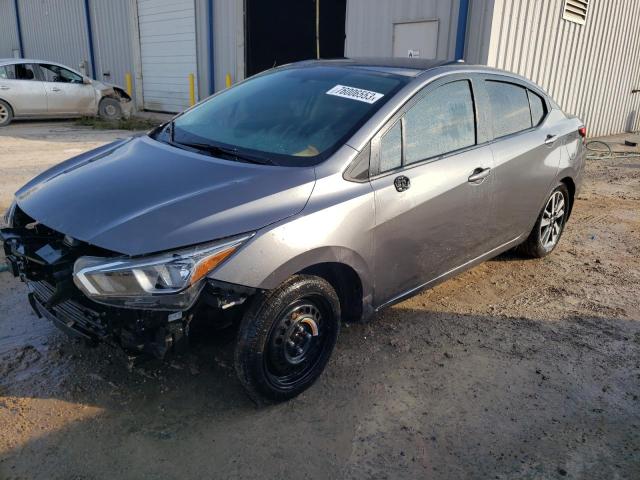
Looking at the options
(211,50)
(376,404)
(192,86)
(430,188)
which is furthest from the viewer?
(192,86)

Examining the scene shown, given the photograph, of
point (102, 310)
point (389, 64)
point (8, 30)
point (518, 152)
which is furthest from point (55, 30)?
point (102, 310)

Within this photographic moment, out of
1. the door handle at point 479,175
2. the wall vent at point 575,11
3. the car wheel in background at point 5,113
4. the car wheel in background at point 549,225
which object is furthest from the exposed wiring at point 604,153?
the car wheel in background at point 5,113

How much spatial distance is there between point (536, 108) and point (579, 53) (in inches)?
328

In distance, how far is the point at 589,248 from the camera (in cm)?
535

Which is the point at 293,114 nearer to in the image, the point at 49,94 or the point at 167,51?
the point at 49,94

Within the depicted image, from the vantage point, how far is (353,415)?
108 inches

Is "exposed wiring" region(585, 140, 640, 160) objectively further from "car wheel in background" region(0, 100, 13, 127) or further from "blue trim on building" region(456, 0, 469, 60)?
"car wheel in background" region(0, 100, 13, 127)

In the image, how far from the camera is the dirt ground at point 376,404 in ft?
7.97

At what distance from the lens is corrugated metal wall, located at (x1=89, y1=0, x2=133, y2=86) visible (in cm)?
1712

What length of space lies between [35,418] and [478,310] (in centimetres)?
291

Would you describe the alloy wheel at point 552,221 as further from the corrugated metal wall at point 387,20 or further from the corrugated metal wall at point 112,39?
the corrugated metal wall at point 112,39

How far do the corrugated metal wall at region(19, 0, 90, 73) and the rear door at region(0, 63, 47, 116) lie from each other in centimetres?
673

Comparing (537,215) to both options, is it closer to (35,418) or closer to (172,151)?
(172,151)

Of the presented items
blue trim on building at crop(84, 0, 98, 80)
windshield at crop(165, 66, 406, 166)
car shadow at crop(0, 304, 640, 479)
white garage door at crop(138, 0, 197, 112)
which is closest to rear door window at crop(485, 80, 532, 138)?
windshield at crop(165, 66, 406, 166)
